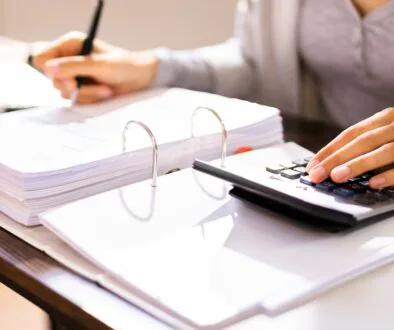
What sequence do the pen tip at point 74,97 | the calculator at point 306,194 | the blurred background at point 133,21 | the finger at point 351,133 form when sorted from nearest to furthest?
the calculator at point 306,194 → the finger at point 351,133 → the pen tip at point 74,97 → the blurred background at point 133,21

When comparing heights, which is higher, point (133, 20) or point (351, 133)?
point (351, 133)

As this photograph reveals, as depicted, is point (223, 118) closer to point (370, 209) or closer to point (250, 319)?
point (370, 209)

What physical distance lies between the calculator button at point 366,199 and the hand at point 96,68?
434 millimetres

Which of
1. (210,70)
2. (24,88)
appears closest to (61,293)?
(24,88)

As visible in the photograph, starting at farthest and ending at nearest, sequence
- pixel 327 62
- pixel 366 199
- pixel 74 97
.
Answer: pixel 327 62 → pixel 74 97 → pixel 366 199

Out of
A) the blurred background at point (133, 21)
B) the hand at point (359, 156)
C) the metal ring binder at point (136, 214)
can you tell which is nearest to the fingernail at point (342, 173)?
the hand at point (359, 156)

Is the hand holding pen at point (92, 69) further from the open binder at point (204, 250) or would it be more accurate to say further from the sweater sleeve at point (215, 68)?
the open binder at point (204, 250)

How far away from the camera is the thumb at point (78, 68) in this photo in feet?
2.98

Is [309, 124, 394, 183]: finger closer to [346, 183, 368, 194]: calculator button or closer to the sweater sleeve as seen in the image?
[346, 183, 368, 194]: calculator button

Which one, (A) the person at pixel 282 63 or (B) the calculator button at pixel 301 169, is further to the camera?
(A) the person at pixel 282 63

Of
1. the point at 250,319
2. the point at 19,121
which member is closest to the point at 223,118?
the point at 19,121

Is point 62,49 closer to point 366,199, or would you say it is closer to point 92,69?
point 92,69

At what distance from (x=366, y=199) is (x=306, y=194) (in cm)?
5

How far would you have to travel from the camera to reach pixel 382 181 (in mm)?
616
